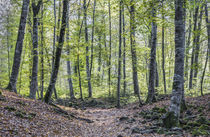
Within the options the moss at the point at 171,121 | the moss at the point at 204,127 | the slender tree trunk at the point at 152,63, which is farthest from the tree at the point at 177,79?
the slender tree trunk at the point at 152,63

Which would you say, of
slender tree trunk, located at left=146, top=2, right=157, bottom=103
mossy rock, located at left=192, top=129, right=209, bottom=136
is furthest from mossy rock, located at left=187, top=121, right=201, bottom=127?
slender tree trunk, located at left=146, top=2, right=157, bottom=103

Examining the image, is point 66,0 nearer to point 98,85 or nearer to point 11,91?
point 11,91

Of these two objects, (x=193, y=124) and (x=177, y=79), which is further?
(x=177, y=79)

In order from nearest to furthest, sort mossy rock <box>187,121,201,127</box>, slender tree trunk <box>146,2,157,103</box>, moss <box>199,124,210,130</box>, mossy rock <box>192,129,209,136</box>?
1. mossy rock <box>192,129,209,136</box>
2. moss <box>199,124,210,130</box>
3. mossy rock <box>187,121,201,127</box>
4. slender tree trunk <box>146,2,157,103</box>

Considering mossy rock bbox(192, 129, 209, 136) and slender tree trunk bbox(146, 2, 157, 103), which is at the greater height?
slender tree trunk bbox(146, 2, 157, 103)

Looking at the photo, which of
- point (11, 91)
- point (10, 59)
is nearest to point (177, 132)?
point (11, 91)

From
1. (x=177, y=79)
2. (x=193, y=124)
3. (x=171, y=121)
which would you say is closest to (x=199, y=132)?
(x=193, y=124)

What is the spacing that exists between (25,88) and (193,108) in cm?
1801

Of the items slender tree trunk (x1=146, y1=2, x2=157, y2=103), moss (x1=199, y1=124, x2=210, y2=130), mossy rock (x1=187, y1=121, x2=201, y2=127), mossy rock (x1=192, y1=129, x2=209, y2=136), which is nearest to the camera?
mossy rock (x1=192, y1=129, x2=209, y2=136)

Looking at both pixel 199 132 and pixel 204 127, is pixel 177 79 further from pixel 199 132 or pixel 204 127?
pixel 199 132

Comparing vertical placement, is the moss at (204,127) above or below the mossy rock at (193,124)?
above

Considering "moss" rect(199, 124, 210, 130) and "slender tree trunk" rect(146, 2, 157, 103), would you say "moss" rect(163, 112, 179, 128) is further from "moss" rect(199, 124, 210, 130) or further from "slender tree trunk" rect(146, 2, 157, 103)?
"slender tree trunk" rect(146, 2, 157, 103)

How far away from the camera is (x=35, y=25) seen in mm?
12422

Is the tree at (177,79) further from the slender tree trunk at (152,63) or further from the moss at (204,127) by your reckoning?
the slender tree trunk at (152,63)
